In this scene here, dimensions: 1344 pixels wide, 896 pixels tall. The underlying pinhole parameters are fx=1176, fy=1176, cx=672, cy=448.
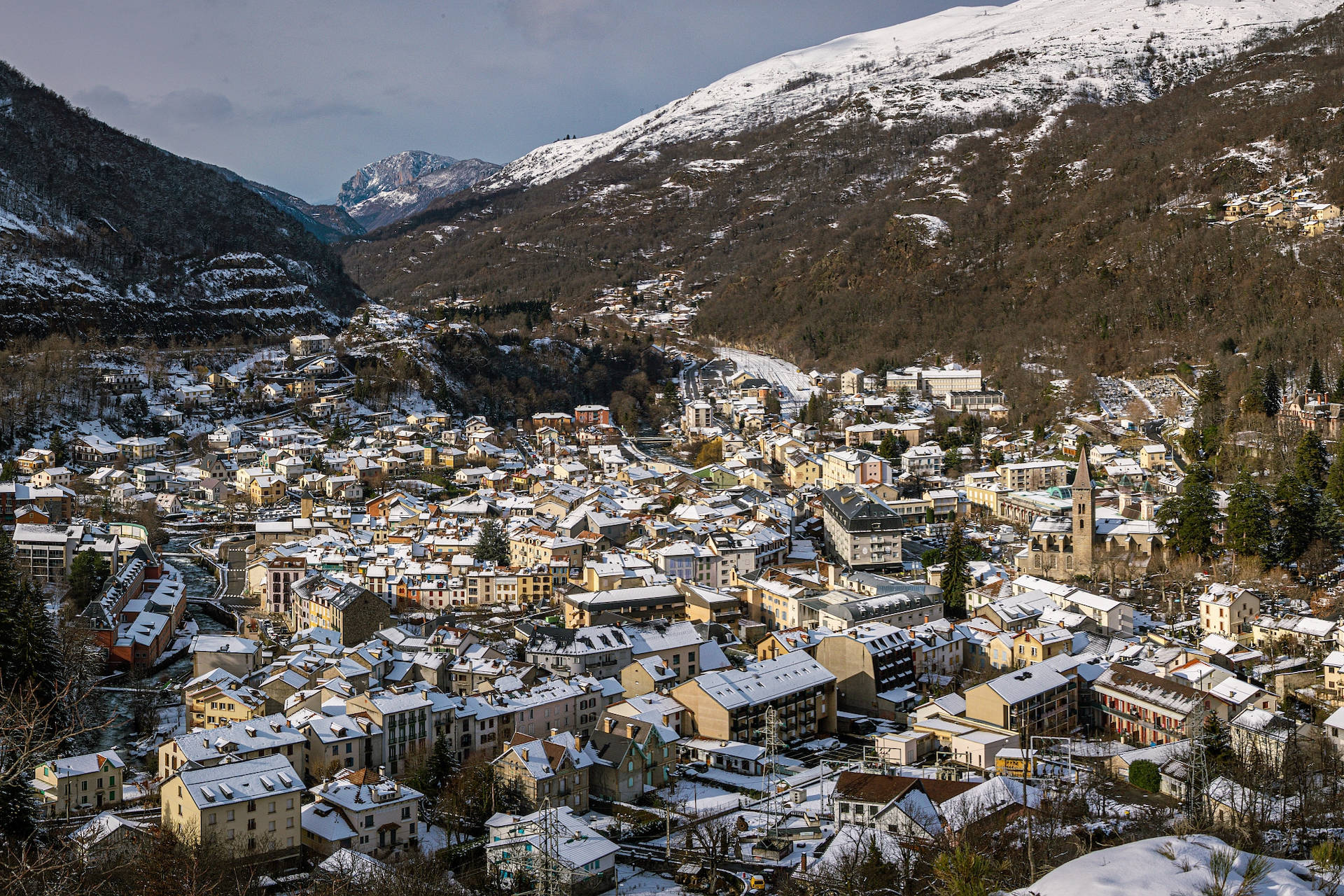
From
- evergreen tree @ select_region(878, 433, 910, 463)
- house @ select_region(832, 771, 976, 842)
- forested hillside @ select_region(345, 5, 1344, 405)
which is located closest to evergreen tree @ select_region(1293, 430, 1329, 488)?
forested hillside @ select_region(345, 5, 1344, 405)

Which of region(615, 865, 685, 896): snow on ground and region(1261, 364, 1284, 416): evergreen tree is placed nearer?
region(615, 865, 685, 896): snow on ground

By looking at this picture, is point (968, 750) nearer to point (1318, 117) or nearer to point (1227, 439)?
point (1227, 439)

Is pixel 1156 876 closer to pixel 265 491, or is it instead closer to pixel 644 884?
pixel 644 884

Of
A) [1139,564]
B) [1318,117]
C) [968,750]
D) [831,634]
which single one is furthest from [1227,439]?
[1318,117]

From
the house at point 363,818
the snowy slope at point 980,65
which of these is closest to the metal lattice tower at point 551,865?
the house at point 363,818

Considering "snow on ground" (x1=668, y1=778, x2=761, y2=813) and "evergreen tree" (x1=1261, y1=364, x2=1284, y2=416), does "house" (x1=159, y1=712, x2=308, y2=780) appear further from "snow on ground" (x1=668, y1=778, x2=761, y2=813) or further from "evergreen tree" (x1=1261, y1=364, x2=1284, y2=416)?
"evergreen tree" (x1=1261, y1=364, x2=1284, y2=416)

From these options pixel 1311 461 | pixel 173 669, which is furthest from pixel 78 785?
pixel 1311 461
